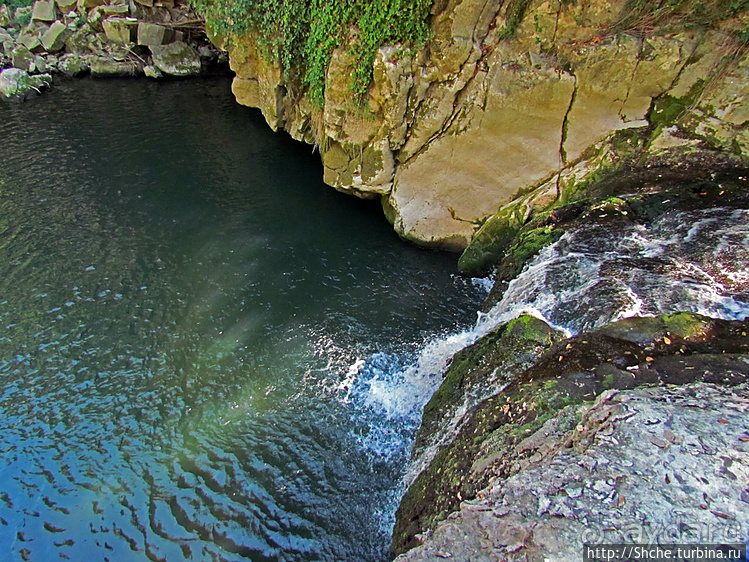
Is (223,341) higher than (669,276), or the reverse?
(669,276)

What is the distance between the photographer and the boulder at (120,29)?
1861cm

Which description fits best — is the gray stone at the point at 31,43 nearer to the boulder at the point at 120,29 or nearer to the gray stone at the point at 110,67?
the gray stone at the point at 110,67

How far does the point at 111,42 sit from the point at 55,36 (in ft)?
8.08

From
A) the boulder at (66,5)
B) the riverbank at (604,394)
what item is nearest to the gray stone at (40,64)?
the boulder at (66,5)

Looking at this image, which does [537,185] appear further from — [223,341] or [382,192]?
[223,341]

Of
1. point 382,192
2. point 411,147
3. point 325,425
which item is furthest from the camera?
point 382,192

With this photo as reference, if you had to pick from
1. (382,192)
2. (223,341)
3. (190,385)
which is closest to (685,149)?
(382,192)

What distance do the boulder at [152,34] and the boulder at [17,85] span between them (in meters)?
4.35

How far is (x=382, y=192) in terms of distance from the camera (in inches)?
379

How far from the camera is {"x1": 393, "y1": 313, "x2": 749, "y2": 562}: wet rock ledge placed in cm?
321

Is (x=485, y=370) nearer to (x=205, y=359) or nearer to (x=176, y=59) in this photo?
(x=205, y=359)

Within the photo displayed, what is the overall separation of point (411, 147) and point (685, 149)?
4.52m

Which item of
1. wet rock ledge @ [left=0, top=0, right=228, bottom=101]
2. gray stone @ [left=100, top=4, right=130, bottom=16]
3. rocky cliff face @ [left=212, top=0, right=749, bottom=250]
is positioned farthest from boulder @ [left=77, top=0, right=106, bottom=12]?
rocky cliff face @ [left=212, top=0, right=749, bottom=250]

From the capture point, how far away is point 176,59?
62.6 ft
